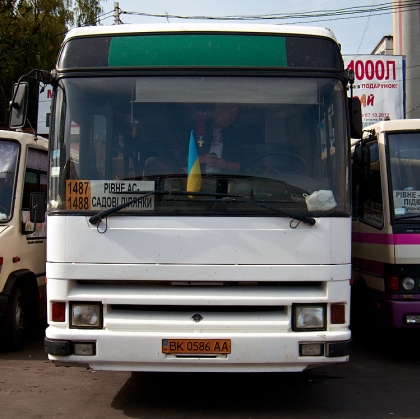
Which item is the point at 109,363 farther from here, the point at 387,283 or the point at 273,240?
the point at 387,283

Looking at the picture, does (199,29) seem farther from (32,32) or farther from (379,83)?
(32,32)

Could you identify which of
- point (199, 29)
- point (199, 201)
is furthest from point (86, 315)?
point (199, 29)

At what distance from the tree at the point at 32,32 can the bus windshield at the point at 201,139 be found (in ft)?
57.8

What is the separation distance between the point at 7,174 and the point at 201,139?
11.2 ft

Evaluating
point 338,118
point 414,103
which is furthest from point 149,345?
point 414,103

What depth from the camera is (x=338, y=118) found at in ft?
16.9

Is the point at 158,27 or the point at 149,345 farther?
the point at 158,27

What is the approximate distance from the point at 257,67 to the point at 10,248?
3.80 meters

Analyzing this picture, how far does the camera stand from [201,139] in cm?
502

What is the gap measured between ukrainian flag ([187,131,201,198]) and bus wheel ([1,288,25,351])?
3.44 m

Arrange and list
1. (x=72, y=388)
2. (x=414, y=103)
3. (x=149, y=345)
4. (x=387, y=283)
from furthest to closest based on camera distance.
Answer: (x=414, y=103), (x=387, y=283), (x=72, y=388), (x=149, y=345)

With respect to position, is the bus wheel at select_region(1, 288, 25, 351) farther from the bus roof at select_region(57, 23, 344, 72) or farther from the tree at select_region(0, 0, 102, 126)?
the tree at select_region(0, 0, 102, 126)

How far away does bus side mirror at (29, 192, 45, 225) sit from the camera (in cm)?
577

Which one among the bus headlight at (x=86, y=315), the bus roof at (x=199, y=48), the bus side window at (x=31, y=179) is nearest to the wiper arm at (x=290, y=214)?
the bus roof at (x=199, y=48)
